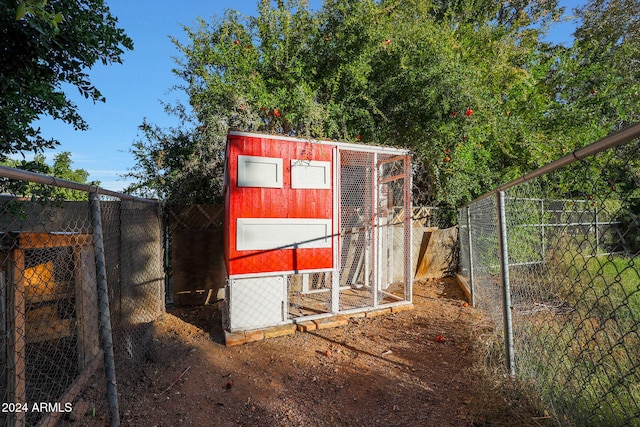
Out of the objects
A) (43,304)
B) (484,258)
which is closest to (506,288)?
(484,258)

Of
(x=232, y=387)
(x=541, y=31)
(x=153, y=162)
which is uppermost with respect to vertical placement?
(x=541, y=31)

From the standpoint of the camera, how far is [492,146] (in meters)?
8.66

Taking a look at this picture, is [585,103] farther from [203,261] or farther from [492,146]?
[203,261]

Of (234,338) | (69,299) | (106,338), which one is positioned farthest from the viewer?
(234,338)

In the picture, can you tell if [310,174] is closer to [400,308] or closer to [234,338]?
[234,338]

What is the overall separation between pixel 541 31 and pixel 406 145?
7123mm

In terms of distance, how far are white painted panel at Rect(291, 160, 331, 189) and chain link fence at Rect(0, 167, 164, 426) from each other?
2385 mm

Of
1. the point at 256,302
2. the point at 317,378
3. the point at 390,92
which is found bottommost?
the point at 317,378

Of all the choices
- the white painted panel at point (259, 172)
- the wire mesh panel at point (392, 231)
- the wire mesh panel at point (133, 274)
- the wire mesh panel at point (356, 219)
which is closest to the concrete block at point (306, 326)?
the wire mesh panel at point (356, 219)

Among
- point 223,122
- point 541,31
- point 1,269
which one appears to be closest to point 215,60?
point 223,122

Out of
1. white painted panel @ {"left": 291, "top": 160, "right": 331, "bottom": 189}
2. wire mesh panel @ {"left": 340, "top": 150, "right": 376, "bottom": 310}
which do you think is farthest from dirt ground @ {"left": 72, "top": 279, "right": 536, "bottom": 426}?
white painted panel @ {"left": 291, "top": 160, "right": 331, "bottom": 189}

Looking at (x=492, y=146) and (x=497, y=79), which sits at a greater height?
(x=497, y=79)

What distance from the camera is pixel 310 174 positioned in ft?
16.6

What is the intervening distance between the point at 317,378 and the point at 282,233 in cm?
210
